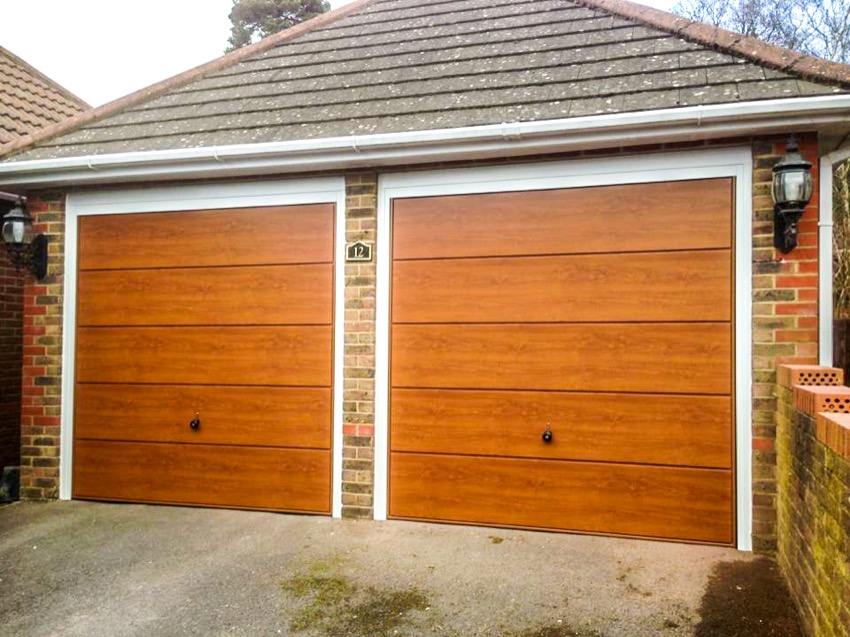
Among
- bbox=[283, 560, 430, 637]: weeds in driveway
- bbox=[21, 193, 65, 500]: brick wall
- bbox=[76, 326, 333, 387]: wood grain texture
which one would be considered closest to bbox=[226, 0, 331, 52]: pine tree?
bbox=[21, 193, 65, 500]: brick wall

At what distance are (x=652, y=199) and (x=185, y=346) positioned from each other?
3.51 meters

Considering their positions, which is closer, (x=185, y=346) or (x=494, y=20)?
(x=185, y=346)

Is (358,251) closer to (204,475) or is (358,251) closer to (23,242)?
(204,475)

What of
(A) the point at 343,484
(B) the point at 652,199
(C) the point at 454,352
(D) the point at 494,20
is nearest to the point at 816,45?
(D) the point at 494,20

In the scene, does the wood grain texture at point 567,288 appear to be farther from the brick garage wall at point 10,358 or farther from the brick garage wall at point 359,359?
the brick garage wall at point 10,358

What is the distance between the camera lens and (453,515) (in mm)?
4195

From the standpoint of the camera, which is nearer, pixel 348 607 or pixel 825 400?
pixel 825 400

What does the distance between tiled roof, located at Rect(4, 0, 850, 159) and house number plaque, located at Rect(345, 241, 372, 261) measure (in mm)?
766

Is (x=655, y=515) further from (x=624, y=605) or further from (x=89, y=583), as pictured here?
(x=89, y=583)

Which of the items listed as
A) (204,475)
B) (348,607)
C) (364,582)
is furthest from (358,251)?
(348,607)

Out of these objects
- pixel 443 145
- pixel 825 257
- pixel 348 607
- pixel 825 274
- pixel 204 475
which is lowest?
pixel 348 607

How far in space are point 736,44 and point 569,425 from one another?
278 cm

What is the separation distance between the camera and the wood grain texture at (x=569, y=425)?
3.78 m

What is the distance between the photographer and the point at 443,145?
3973 millimetres
